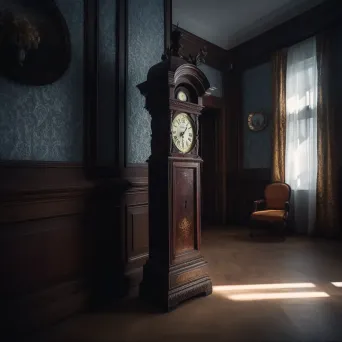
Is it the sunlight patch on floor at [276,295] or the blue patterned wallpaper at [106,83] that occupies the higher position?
the blue patterned wallpaper at [106,83]

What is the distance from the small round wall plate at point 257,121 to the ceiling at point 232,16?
1.32 metres

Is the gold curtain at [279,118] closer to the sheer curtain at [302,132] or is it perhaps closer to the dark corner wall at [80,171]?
the sheer curtain at [302,132]

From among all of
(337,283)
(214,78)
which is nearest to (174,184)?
(337,283)

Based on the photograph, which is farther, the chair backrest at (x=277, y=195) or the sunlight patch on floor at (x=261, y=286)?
the chair backrest at (x=277, y=195)

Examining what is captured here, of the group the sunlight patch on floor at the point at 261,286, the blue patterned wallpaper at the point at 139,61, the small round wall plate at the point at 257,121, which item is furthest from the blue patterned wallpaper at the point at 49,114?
the small round wall plate at the point at 257,121

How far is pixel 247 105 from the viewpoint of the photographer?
4.70 meters

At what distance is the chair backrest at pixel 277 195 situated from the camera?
3.80 m

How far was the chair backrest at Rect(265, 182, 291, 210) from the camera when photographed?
3.80m

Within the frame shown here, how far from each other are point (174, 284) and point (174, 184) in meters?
0.66

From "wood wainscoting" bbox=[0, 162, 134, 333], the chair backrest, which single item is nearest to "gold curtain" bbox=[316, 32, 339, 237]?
the chair backrest

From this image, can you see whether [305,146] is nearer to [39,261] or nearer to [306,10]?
[306,10]

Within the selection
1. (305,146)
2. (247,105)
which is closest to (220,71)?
(247,105)

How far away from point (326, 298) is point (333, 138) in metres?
2.38

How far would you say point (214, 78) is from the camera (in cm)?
461
